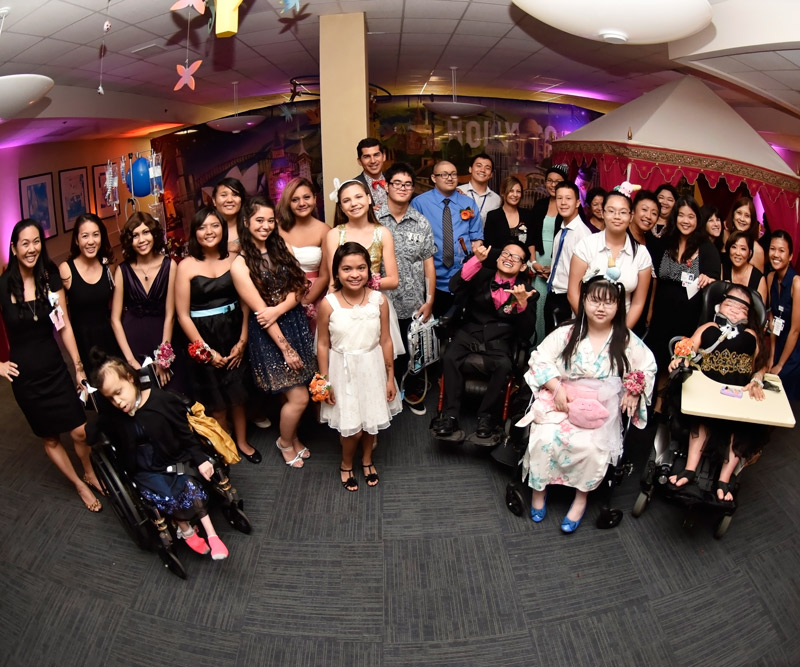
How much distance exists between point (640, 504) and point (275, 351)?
2.32m

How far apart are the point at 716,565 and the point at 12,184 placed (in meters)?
8.46

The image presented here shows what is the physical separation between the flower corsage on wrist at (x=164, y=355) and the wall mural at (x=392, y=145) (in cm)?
788

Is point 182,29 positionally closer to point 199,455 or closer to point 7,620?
point 199,455

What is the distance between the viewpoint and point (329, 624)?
2686mm

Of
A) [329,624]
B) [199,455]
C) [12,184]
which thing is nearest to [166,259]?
[199,455]

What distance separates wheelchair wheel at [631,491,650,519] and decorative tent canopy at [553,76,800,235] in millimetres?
3340

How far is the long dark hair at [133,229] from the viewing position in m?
3.35

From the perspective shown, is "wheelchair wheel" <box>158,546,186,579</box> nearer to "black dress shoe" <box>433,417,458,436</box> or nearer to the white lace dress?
the white lace dress

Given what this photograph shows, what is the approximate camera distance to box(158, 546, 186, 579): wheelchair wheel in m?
2.88

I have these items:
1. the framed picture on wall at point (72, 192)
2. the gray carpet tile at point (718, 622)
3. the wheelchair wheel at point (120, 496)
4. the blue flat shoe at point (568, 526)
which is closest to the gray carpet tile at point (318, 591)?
the wheelchair wheel at point (120, 496)

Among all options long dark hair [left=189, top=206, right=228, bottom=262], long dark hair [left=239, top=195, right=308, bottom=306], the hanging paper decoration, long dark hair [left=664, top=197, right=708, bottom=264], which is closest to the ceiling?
the hanging paper decoration

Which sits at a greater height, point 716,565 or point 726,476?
point 726,476

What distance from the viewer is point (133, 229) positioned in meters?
3.34

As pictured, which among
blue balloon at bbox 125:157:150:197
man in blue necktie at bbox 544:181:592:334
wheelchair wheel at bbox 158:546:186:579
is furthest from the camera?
blue balloon at bbox 125:157:150:197
